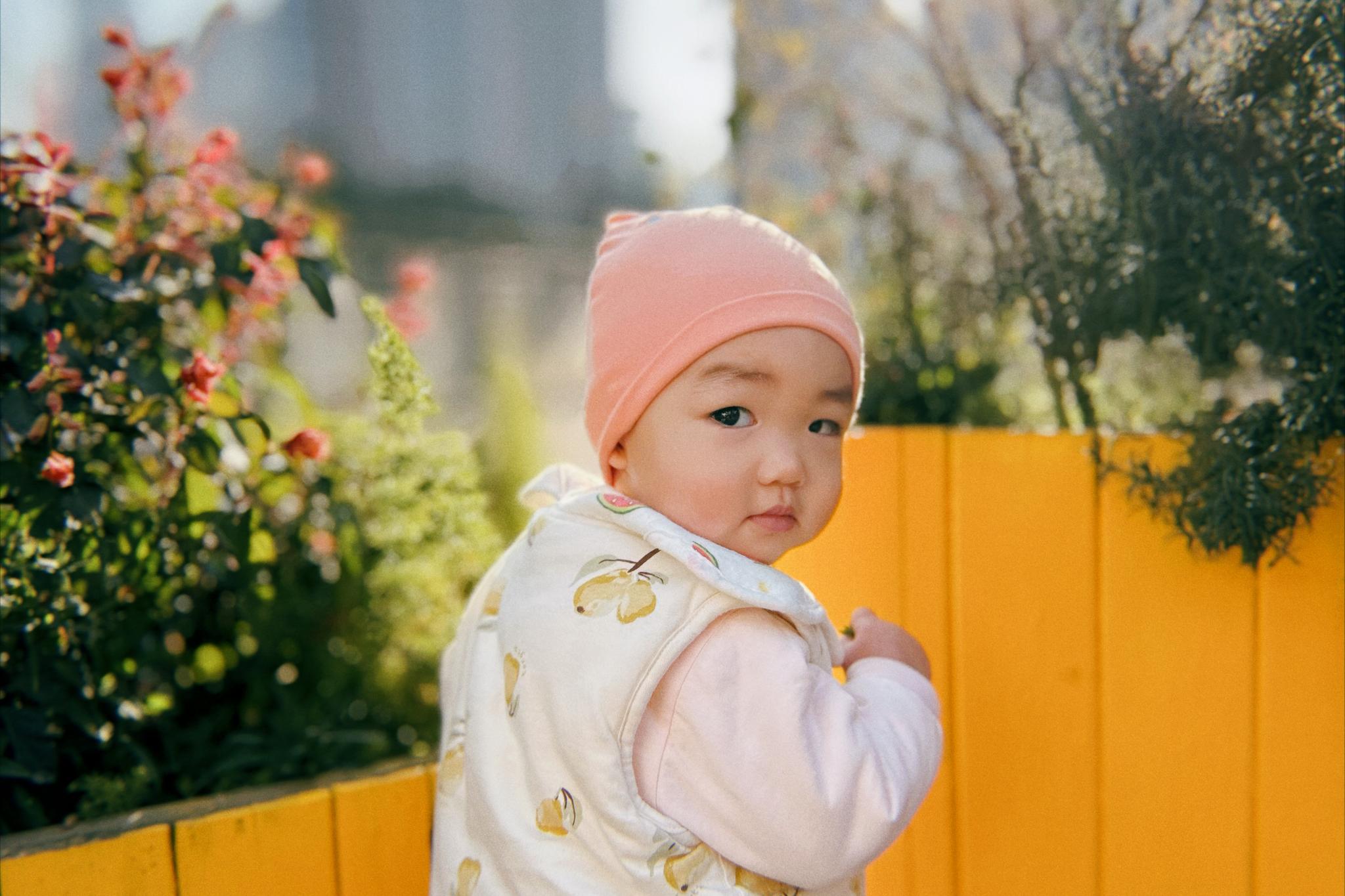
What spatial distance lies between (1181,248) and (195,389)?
4.23 feet

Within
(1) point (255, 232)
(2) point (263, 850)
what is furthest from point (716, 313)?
(2) point (263, 850)

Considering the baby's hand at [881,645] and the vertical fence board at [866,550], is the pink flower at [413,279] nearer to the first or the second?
the vertical fence board at [866,550]

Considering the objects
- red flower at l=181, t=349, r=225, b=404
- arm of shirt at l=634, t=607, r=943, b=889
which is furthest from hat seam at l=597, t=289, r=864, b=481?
red flower at l=181, t=349, r=225, b=404

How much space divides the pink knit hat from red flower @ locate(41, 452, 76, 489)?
2.26ft

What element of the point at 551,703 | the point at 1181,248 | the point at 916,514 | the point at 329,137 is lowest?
the point at 551,703

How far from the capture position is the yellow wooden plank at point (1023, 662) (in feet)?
5.18

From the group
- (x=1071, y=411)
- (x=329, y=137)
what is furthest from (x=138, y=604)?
(x=329, y=137)

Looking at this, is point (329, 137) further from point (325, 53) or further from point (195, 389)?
point (195, 389)

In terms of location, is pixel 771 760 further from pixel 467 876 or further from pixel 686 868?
pixel 467 876

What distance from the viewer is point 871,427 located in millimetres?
1818

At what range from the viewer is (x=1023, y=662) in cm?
163

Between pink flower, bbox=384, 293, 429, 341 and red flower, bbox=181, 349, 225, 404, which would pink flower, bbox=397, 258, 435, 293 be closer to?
pink flower, bbox=384, 293, 429, 341

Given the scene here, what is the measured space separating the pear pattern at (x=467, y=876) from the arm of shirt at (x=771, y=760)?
265mm

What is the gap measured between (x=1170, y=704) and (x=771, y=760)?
757 mm
